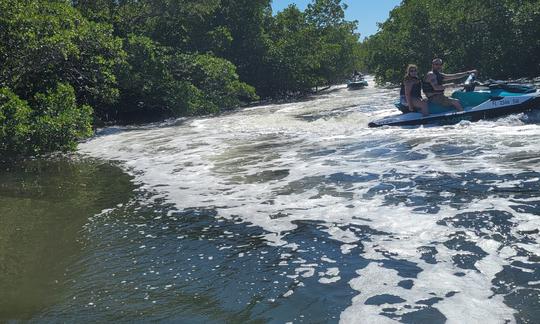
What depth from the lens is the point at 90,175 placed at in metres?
9.39

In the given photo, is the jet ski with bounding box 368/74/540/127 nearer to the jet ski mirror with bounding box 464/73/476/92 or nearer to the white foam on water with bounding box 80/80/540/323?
the jet ski mirror with bounding box 464/73/476/92

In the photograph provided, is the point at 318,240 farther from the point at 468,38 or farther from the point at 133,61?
the point at 468,38

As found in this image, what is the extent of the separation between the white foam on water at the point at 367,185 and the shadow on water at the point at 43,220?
0.78m

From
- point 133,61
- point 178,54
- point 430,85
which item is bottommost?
point 430,85

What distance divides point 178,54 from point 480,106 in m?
15.3

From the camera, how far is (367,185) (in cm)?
695

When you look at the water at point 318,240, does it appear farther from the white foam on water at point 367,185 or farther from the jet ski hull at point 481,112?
the jet ski hull at point 481,112

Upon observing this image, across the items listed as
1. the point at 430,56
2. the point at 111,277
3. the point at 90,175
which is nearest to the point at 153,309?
the point at 111,277

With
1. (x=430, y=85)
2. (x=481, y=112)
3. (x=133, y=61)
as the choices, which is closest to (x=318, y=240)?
(x=481, y=112)

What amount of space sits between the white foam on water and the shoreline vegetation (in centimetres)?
210

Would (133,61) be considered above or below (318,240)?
above

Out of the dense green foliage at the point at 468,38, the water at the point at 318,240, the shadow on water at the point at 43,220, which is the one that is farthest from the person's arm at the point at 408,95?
the dense green foliage at the point at 468,38

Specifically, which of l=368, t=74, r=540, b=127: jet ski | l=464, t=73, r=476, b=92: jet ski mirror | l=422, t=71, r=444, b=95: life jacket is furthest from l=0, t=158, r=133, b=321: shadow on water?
l=464, t=73, r=476, b=92: jet ski mirror

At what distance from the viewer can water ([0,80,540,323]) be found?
139 inches
